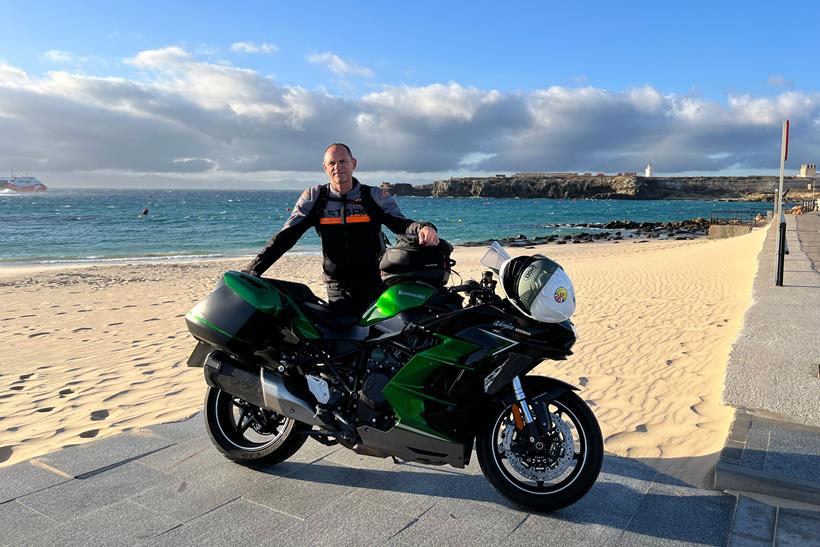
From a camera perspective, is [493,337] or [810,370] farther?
[810,370]

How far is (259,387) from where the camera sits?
3.35 meters

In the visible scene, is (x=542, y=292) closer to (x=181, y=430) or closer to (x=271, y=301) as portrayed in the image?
(x=271, y=301)

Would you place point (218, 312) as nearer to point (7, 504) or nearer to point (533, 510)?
point (7, 504)

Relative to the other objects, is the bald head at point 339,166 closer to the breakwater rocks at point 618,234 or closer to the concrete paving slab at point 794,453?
the concrete paving slab at point 794,453

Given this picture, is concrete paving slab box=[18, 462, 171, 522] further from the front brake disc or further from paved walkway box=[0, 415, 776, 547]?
the front brake disc

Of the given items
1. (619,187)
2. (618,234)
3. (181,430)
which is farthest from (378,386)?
(619,187)

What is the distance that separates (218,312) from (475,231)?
148 ft

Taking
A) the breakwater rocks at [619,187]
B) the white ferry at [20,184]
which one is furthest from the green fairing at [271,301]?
the white ferry at [20,184]

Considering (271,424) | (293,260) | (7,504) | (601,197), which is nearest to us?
(7,504)

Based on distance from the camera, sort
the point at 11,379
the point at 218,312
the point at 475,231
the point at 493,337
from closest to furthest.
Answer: the point at 493,337 → the point at 218,312 → the point at 11,379 → the point at 475,231

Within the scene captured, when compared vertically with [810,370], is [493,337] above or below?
above

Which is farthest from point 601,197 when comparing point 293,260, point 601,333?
point 601,333

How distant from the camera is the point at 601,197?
16862 centimetres

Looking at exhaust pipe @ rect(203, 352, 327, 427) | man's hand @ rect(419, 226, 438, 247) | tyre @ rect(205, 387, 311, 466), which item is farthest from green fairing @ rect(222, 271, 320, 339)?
man's hand @ rect(419, 226, 438, 247)
